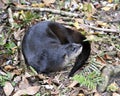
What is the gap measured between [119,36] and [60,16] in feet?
3.51

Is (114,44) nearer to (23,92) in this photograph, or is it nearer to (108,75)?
(108,75)

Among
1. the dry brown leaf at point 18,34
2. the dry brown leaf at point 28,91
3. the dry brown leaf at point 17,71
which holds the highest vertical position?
the dry brown leaf at point 18,34

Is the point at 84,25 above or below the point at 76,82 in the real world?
above

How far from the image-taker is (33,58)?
5137 mm

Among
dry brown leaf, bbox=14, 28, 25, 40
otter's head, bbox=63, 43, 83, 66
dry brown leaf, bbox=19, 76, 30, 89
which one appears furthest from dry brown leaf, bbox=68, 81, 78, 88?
dry brown leaf, bbox=14, 28, 25, 40

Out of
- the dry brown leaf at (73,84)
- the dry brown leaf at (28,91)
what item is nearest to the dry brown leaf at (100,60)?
the dry brown leaf at (73,84)

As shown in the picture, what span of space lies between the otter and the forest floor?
0.35 ft

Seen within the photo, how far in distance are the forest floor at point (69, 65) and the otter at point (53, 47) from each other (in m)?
0.11

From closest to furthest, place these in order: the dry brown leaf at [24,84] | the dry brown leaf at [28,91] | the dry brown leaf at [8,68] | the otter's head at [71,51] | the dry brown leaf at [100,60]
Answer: the dry brown leaf at [28,91] → the dry brown leaf at [24,84] → the otter's head at [71,51] → the dry brown leaf at [8,68] → the dry brown leaf at [100,60]

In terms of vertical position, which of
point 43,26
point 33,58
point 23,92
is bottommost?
point 23,92

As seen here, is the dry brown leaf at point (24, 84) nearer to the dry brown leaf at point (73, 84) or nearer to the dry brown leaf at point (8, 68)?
the dry brown leaf at point (8, 68)

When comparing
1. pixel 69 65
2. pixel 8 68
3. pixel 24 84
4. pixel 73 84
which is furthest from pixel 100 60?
pixel 8 68

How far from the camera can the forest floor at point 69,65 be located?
15.8ft

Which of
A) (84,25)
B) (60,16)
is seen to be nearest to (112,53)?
(84,25)
